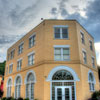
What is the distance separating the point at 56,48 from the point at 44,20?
16.2 feet

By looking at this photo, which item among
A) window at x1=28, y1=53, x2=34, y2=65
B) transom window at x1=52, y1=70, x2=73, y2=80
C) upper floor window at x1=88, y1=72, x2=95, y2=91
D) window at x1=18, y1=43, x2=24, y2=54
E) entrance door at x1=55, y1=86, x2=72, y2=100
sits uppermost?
window at x1=18, y1=43, x2=24, y2=54

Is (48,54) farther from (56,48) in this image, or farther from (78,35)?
(78,35)

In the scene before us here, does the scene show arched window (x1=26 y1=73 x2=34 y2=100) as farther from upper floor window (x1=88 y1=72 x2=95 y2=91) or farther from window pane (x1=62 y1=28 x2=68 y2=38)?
upper floor window (x1=88 y1=72 x2=95 y2=91)

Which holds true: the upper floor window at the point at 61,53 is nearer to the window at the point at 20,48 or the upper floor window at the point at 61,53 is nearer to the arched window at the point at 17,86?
the window at the point at 20,48

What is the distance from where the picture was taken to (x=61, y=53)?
19625 millimetres

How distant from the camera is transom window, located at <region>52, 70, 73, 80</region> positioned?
18578mm

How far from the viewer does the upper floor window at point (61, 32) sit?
67.0ft

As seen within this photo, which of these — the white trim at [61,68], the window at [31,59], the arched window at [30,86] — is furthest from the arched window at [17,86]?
the white trim at [61,68]

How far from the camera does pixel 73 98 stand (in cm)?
1767

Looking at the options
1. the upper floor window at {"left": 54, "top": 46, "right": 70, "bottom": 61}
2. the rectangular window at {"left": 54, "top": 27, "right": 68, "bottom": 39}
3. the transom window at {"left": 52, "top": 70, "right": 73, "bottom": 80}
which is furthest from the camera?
the rectangular window at {"left": 54, "top": 27, "right": 68, "bottom": 39}

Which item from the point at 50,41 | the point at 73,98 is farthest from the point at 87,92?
the point at 50,41

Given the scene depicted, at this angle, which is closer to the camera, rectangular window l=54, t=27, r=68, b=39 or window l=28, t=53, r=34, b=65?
rectangular window l=54, t=27, r=68, b=39

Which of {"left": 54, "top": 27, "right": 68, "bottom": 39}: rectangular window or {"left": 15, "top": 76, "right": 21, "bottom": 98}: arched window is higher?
{"left": 54, "top": 27, "right": 68, "bottom": 39}: rectangular window

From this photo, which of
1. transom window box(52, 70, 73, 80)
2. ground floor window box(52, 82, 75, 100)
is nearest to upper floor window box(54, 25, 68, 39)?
transom window box(52, 70, 73, 80)
